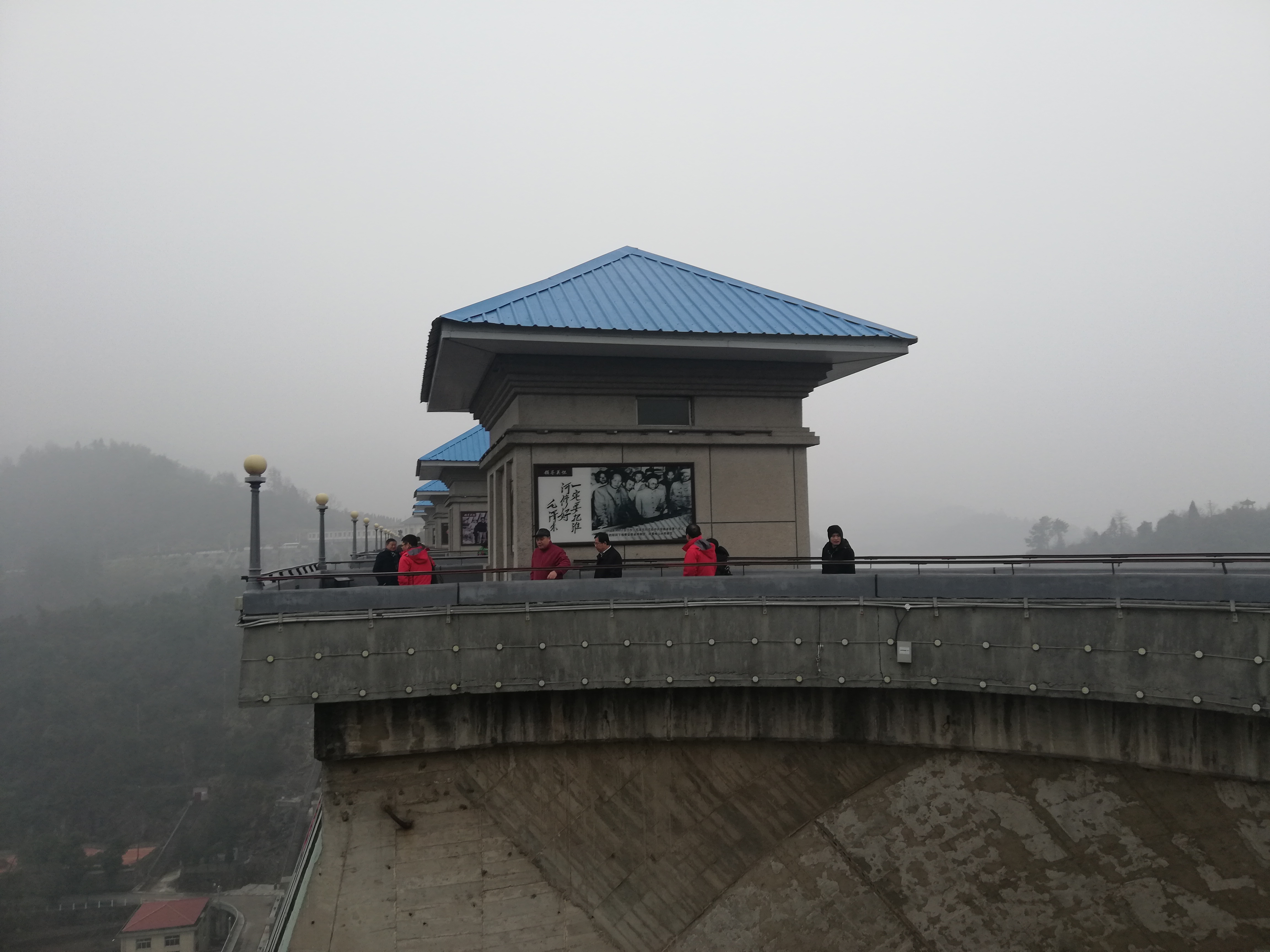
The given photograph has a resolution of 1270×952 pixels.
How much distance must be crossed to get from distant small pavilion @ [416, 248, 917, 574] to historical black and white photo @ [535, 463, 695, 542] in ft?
0.06

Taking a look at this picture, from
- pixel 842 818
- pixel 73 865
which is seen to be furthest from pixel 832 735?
pixel 73 865

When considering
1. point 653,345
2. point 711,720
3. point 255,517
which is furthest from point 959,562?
point 255,517

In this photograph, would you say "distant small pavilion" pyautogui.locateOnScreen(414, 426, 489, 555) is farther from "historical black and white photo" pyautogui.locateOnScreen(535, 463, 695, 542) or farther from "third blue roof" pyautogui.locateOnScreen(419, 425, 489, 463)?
"historical black and white photo" pyautogui.locateOnScreen(535, 463, 695, 542)

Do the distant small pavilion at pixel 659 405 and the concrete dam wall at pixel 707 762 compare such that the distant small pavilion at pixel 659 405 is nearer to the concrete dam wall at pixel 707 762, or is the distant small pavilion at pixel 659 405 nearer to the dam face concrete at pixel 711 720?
the concrete dam wall at pixel 707 762

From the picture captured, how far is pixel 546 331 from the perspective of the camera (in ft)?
37.4

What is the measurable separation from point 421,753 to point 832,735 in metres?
4.69

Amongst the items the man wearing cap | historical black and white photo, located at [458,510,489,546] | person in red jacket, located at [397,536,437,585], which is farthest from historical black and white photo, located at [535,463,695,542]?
historical black and white photo, located at [458,510,489,546]

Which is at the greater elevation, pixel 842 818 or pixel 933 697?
pixel 933 697

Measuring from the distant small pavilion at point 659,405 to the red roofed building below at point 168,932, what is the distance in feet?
198

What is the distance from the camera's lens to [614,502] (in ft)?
41.3

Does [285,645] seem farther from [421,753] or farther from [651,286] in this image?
[651,286]

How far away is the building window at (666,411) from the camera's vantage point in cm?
1295

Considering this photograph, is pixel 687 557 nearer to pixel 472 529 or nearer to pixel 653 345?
pixel 653 345

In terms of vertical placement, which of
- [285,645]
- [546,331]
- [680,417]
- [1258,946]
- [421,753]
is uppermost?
[546,331]
